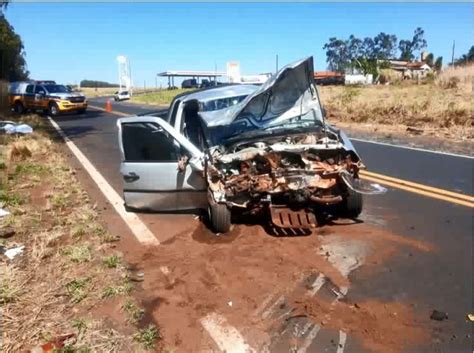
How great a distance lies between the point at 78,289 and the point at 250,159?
2335 mm

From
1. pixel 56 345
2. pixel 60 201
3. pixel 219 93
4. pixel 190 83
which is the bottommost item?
pixel 56 345

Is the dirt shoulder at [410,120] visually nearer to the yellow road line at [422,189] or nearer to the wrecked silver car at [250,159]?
the yellow road line at [422,189]

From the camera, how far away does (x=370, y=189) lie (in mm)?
5758

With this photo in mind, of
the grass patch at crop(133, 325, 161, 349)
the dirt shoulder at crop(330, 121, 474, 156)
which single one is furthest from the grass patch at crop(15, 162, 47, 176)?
Result: the dirt shoulder at crop(330, 121, 474, 156)

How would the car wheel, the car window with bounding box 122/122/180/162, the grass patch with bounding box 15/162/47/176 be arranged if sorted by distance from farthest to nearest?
1. the car wheel
2. the grass patch with bounding box 15/162/47/176
3. the car window with bounding box 122/122/180/162

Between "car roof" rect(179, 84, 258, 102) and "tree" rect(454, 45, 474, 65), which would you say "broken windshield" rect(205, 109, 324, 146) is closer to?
"car roof" rect(179, 84, 258, 102)

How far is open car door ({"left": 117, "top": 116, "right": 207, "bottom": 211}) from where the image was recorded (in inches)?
226

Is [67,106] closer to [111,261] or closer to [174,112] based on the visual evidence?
[174,112]

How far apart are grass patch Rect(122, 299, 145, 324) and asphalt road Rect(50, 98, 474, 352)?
4.72 feet

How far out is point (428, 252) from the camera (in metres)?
4.88

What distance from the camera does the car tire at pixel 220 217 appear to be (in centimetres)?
536

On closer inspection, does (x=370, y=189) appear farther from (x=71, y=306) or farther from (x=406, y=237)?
(x=71, y=306)

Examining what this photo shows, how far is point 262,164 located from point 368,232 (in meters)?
1.57

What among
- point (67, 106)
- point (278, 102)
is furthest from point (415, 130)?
point (67, 106)
